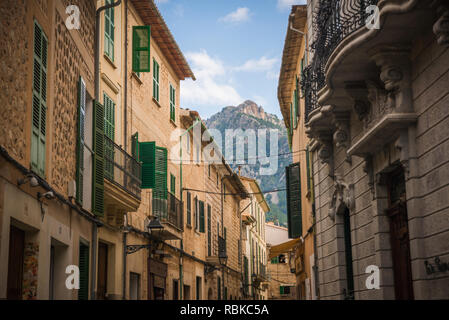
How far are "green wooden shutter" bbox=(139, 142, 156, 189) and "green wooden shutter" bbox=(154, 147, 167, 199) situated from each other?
1538mm

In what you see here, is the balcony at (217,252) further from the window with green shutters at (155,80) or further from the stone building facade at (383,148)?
the stone building facade at (383,148)

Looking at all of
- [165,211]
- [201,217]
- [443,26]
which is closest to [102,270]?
[165,211]

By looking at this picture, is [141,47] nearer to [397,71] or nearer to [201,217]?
[397,71]

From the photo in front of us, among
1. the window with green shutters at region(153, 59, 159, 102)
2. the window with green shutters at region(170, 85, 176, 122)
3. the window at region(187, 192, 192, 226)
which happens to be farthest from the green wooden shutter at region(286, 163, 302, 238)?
the window with green shutters at region(153, 59, 159, 102)

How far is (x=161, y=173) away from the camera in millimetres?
20062

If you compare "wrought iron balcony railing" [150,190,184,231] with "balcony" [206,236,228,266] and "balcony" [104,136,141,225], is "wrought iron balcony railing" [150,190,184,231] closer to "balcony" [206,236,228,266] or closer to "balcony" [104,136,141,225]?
"balcony" [104,136,141,225]

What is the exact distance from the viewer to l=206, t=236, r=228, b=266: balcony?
28.7 metres

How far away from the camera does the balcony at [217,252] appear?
2873cm

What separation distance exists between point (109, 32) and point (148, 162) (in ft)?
12.3

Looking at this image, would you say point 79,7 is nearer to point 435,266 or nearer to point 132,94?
point 132,94

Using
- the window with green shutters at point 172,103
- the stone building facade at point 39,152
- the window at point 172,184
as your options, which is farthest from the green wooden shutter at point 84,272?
the window with green shutters at point 172,103

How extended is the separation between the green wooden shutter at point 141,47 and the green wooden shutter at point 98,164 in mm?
4881
